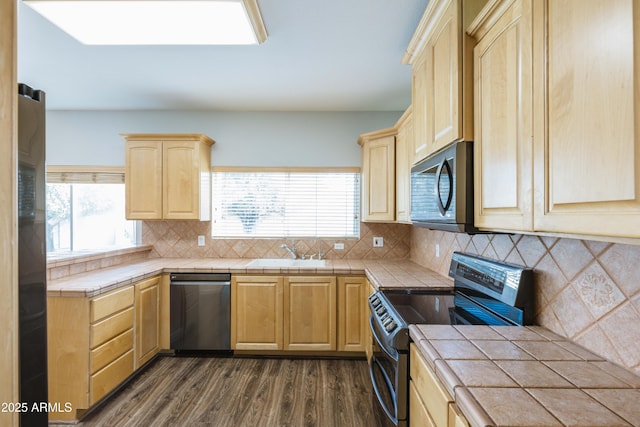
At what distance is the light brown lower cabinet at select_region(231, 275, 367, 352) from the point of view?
2826mm

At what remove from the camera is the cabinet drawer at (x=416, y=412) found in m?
1.13

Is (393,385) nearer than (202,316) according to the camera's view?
Yes

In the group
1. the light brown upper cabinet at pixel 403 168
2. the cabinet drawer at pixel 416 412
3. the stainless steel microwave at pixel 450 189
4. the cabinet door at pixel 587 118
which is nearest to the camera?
the cabinet door at pixel 587 118

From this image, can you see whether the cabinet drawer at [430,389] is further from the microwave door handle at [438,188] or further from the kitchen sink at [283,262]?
the kitchen sink at [283,262]

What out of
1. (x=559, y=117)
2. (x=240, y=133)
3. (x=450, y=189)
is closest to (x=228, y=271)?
(x=240, y=133)

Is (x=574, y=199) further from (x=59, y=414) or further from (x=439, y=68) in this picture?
(x=59, y=414)

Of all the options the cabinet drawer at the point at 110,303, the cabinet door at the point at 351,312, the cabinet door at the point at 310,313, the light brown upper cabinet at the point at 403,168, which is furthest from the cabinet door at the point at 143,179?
the light brown upper cabinet at the point at 403,168

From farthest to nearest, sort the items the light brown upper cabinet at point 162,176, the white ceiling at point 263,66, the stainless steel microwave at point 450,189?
the light brown upper cabinet at point 162,176
the white ceiling at point 263,66
the stainless steel microwave at point 450,189

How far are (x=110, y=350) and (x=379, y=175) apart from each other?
2618 millimetres

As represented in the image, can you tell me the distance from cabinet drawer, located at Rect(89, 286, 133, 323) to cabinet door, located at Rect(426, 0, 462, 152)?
2.37 m

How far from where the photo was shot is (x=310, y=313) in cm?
284

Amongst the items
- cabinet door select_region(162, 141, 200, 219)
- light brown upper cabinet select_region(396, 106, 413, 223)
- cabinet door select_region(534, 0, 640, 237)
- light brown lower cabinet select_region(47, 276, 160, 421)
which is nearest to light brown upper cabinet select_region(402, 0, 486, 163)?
cabinet door select_region(534, 0, 640, 237)

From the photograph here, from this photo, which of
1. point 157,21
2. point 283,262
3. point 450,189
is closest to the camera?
point 450,189

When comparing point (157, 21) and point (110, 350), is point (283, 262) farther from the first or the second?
point (157, 21)
